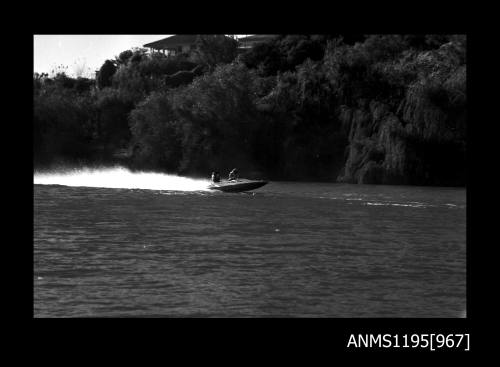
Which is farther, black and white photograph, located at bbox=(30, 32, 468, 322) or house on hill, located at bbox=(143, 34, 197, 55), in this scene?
house on hill, located at bbox=(143, 34, 197, 55)

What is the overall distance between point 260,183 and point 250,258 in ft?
88.4

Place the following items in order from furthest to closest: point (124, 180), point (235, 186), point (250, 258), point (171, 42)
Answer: point (171, 42) → point (124, 180) → point (235, 186) → point (250, 258)

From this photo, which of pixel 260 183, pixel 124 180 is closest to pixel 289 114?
pixel 124 180

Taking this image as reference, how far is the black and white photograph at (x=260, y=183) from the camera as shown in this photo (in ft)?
57.8

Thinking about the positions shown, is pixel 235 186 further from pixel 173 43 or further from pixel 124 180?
pixel 173 43

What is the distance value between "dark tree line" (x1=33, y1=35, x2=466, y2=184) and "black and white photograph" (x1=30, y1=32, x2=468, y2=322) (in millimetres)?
143

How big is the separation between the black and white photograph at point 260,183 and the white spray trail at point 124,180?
0.33 meters

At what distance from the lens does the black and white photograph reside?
17.6 meters

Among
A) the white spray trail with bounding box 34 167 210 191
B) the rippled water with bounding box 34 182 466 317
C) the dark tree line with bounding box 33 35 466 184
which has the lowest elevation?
the rippled water with bounding box 34 182 466 317

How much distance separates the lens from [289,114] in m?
A: 73.2

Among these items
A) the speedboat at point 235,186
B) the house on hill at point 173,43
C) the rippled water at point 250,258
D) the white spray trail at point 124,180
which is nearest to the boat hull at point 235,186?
the speedboat at point 235,186

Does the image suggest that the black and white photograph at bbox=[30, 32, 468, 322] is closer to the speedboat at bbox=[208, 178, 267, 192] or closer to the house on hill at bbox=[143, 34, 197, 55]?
the speedboat at bbox=[208, 178, 267, 192]

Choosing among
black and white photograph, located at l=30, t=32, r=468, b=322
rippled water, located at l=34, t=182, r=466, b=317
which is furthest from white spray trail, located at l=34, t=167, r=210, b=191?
rippled water, located at l=34, t=182, r=466, b=317

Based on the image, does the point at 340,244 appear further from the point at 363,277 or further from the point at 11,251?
the point at 11,251
